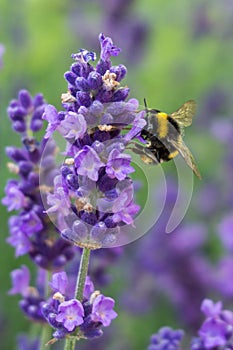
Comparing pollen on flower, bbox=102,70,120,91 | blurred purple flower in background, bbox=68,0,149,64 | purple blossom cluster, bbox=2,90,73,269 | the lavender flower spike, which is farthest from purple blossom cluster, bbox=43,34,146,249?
blurred purple flower in background, bbox=68,0,149,64

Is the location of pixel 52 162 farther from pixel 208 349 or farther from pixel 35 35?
pixel 35 35

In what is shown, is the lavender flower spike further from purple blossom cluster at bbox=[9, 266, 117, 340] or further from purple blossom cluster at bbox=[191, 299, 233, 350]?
purple blossom cluster at bbox=[191, 299, 233, 350]

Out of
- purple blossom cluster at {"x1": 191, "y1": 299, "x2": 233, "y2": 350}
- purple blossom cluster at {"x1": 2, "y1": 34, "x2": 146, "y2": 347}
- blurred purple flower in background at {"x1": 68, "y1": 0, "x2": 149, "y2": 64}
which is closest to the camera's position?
purple blossom cluster at {"x1": 2, "y1": 34, "x2": 146, "y2": 347}

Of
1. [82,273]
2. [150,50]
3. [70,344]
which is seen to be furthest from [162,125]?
[150,50]

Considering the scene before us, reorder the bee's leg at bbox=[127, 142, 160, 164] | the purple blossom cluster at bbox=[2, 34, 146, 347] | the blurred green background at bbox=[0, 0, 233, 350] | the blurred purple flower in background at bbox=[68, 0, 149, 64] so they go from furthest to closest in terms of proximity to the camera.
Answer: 1. the blurred purple flower in background at bbox=[68, 0, 149, 64]
2. the blurred green background at bbox=[0, 0, 233, 350]
3. the bee's leg at bbox=[127, 142, 160, 164]
4. the purple blossom cluster at bbox=[2, 34, 146, 347]

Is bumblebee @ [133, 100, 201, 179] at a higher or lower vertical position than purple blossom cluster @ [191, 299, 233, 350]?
higher

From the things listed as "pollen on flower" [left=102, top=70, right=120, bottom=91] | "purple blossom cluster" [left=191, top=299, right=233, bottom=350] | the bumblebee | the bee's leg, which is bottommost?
"purple blossom cluster" [left=191, top=299, right=233, bottom=350]

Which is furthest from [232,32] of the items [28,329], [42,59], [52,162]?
[52,162]
